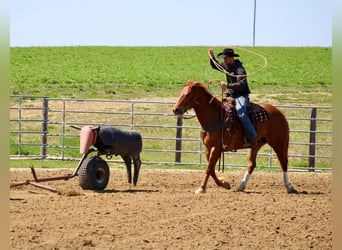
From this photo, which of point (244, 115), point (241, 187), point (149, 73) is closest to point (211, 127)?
point (244, 115)

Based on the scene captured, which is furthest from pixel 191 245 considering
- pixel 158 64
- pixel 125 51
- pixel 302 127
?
pixel 125 51

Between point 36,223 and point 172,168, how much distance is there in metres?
8.52

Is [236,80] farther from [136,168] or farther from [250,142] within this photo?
[136,168]

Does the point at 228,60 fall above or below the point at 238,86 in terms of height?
above

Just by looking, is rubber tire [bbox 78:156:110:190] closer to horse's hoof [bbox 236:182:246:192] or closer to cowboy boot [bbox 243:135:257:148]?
horse's hoof [bbox 236:182:246:192]

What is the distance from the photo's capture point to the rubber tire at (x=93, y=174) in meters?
11.1

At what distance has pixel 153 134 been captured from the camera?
23.6 meters

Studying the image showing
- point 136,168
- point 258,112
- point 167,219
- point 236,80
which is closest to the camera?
point 167,219

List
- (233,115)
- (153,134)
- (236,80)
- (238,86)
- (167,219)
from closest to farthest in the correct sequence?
(167,219) → (238,86) → (236,80) → (233,115) → (153,134)

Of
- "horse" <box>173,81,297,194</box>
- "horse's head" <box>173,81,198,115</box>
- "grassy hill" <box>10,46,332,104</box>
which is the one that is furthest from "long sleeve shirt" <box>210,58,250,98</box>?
"grassy hill" <box>10,46,332,104</box>

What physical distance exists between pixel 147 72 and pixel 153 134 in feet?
55.5

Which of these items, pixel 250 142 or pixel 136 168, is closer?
→ pixel 250 142

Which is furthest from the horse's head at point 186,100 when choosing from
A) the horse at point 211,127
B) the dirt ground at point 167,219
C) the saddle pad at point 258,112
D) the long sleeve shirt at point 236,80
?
the dirt ground at point 167,219

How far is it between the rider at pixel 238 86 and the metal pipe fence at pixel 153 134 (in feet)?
13.8
